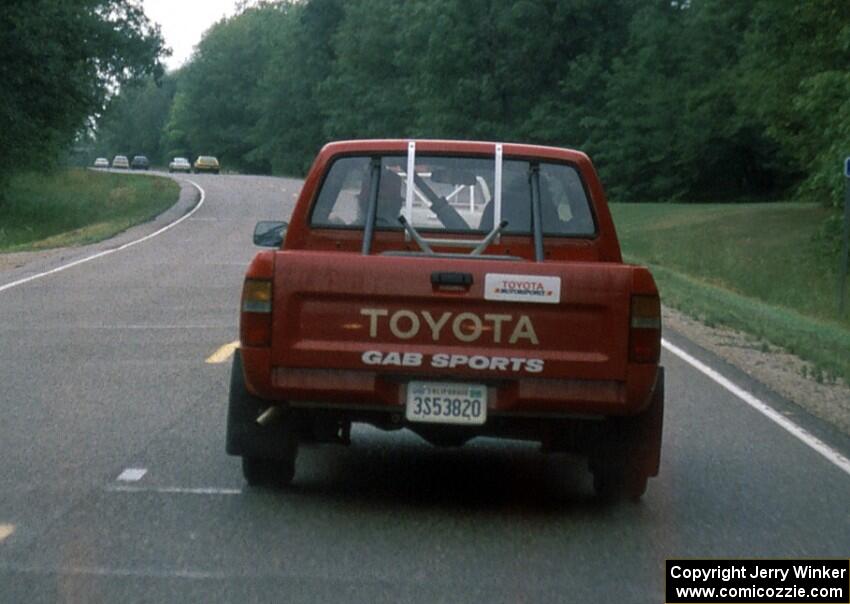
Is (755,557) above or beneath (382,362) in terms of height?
beneath

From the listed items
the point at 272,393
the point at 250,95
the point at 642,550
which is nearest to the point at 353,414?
the point at 272,393

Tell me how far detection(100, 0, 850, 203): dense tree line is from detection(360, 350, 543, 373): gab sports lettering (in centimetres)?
2547

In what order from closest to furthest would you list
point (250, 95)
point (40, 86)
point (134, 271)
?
point (134, 271)
point (40, 86)
point (250, 95)

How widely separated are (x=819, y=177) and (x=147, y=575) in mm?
27798


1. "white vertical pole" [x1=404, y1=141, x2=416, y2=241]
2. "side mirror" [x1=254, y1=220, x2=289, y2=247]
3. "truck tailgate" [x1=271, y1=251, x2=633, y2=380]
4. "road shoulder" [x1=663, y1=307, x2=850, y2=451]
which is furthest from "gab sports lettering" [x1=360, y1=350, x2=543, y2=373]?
"road shoulder" [x1=663, y1=307, x2=850, y2=451]

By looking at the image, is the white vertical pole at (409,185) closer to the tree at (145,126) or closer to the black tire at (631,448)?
the black tire at (631,448)

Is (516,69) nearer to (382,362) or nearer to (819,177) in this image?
(819,177)

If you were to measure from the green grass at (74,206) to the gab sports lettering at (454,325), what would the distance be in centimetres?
2557

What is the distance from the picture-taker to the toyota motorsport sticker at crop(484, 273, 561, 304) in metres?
7.66

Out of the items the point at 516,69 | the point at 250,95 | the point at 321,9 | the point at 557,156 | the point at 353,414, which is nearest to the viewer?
the point at 353,414

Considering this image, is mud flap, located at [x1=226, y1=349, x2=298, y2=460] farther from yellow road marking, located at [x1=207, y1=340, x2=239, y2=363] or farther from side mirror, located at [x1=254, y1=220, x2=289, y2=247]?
yellow road marking, located at [x1=207, y1=340, x2=239, y2=363]

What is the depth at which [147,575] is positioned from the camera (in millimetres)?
6672

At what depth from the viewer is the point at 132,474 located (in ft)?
29.5

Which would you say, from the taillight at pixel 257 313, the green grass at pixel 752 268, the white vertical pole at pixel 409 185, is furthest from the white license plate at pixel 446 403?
the green grass at pixel 752 268
